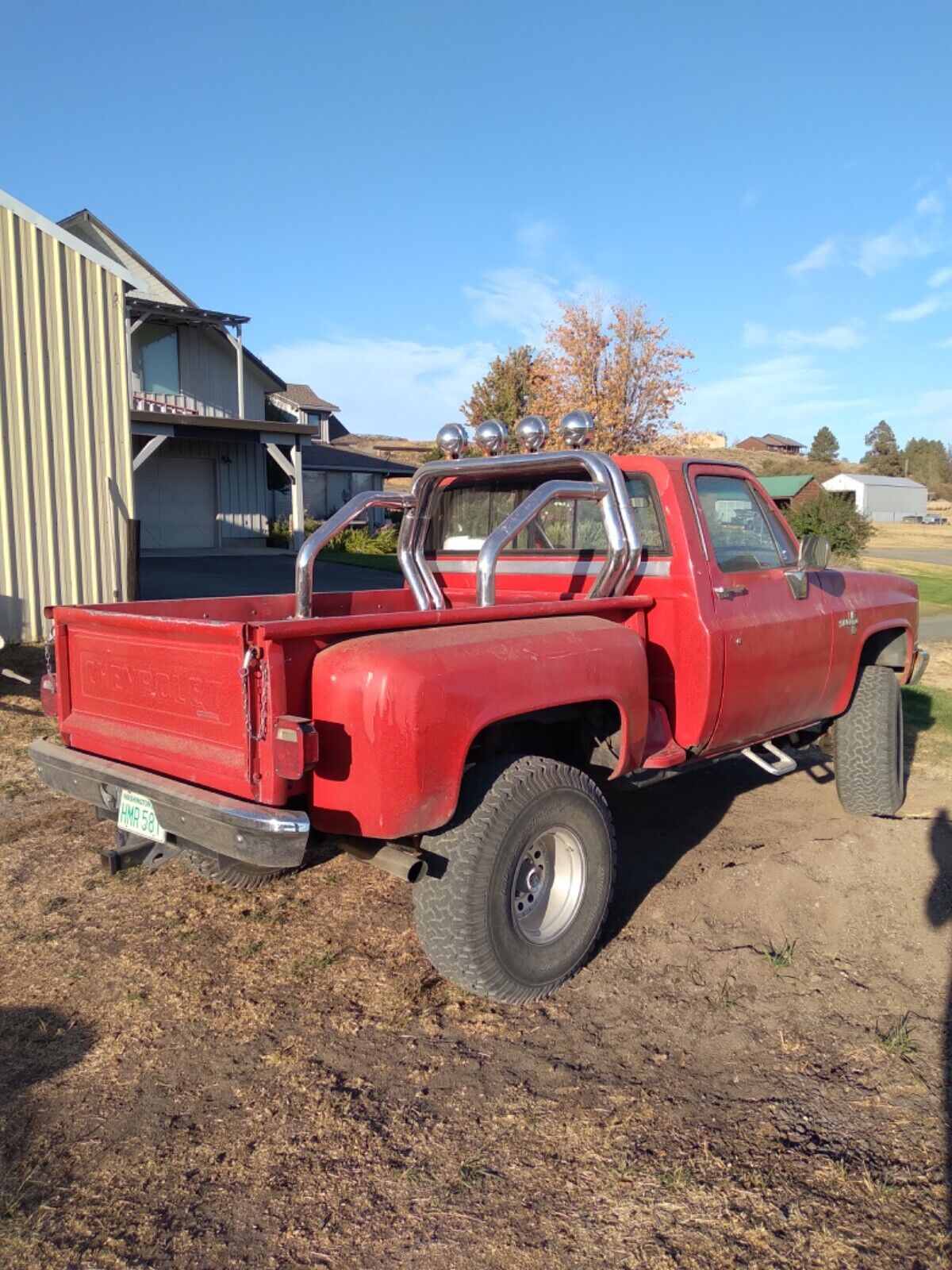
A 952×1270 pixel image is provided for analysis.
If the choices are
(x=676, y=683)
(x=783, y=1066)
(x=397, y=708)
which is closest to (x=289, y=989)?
(x=397, y=708)

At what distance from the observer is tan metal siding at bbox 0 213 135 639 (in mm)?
9453

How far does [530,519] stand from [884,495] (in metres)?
79.3

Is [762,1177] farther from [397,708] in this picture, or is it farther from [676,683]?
[676,683]

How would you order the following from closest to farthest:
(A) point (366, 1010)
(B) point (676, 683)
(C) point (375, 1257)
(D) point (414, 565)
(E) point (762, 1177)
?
(C) point (375, 1257) < (E) point (762, 1177) < (A) point (366, 1010) < (B) point (676, 683) < (D) point (414, 565)

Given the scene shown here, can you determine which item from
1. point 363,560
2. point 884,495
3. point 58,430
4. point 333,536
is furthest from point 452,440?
point 884,495

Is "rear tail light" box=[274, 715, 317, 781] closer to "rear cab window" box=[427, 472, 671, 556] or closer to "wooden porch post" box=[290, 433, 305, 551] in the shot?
"rear cab window" box=[427, 472, 671, 556]

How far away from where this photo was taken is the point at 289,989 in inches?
142

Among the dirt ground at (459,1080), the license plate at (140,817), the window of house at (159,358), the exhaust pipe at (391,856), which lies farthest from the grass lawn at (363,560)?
the exhaust pipe at (391,856)

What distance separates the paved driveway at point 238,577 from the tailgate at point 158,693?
9211 mm

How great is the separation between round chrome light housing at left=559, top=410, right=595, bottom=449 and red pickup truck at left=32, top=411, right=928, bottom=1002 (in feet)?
0.04

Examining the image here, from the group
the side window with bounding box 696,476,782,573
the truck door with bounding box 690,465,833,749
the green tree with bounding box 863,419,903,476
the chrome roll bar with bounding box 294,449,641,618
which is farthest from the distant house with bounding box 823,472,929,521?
the chrome roll bar with bounding box 294,449,641,618

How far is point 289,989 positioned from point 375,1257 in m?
1.39

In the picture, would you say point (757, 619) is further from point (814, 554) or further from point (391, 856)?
point (391, 856)

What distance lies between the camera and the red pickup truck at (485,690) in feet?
9.84
